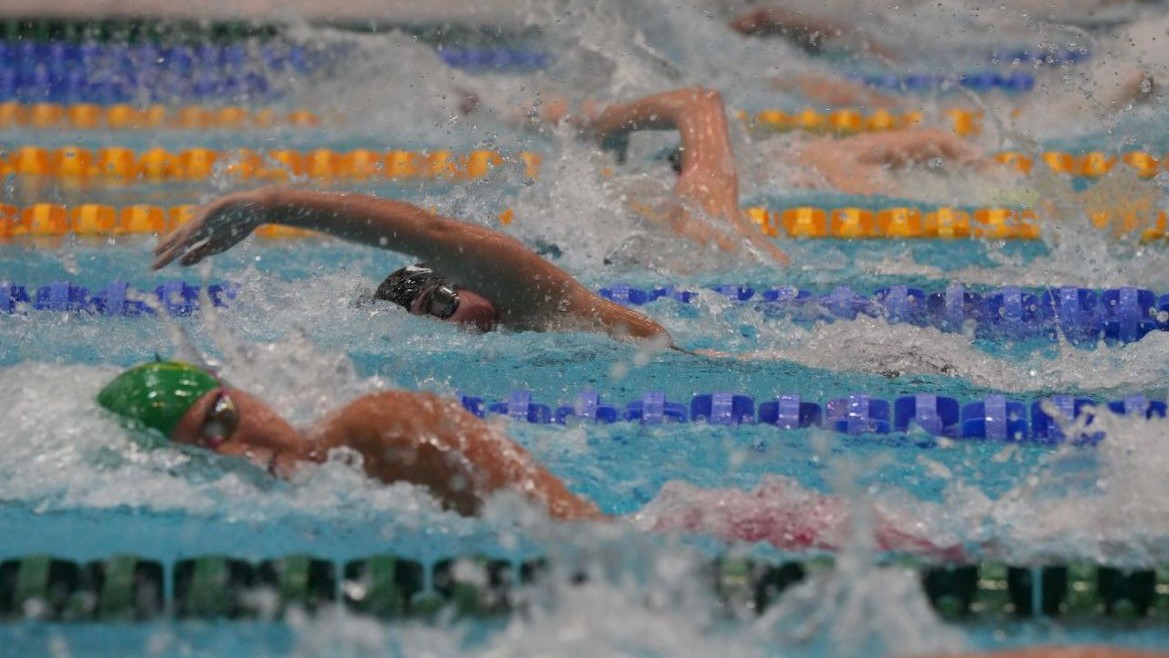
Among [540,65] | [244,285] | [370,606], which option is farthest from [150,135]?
[370,606]

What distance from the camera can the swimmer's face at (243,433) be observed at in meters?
2.40

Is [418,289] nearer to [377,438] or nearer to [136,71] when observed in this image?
[377,438]

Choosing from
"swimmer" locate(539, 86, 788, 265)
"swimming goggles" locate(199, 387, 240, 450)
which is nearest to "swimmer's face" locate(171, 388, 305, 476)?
"swimming goggles" locate(199, 387, 240, 450)

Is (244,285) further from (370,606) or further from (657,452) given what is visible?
(370,606)

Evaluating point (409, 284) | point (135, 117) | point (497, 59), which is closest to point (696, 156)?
point (409, 284)

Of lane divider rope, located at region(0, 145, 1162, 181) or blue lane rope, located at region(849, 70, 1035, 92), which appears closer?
lane divider rope, located at region(0, 145, 1162, 181)

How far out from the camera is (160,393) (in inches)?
95.5

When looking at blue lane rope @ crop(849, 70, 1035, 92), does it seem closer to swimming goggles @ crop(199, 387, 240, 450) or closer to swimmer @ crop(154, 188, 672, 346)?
swimmer @ crop(154, 188, 672, 346)

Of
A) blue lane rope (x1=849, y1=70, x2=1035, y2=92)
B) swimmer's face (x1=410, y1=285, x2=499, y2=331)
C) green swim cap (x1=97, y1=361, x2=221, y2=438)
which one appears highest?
blue lane rope (x1=849, y1=70, x2=1035, y2=92)

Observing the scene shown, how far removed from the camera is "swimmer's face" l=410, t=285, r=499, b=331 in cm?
326

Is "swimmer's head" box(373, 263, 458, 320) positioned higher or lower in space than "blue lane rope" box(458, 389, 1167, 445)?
higher

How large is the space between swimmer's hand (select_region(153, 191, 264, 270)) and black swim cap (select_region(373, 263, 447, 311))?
1.45ft

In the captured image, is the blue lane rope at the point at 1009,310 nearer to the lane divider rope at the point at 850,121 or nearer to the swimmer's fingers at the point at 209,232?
the swimmer's fingers at the point at 209,232

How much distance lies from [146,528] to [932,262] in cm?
296
